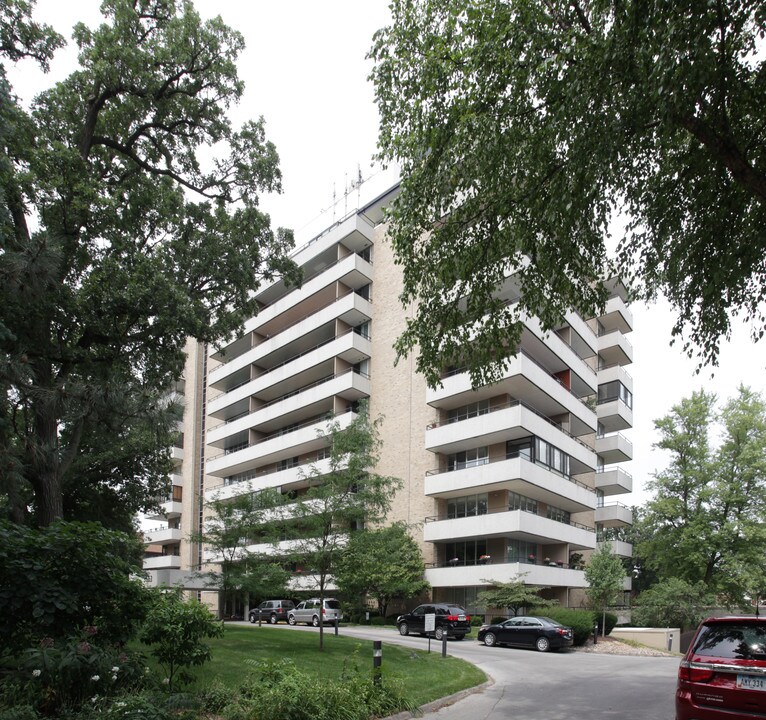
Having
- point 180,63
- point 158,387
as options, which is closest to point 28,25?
point 180,63

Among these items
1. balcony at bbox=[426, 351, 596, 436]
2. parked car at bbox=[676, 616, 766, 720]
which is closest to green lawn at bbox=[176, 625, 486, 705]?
parked car at bbox=[676, 616, 766, 720]

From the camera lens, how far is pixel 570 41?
31.6 ft

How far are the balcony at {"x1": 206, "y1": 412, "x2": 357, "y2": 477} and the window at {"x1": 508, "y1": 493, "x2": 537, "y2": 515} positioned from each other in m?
12.2

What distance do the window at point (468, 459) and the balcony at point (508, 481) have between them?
1.55 m

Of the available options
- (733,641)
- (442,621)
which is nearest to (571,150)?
(733,641)

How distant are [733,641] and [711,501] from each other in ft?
130

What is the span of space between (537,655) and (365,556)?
8.56 meters

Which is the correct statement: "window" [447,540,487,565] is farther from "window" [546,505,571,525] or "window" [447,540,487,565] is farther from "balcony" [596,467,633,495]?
"balcony" [596,467,633,495]

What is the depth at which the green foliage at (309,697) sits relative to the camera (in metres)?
8.21

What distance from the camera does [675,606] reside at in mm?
35156

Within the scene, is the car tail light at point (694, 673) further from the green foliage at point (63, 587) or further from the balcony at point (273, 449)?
the balcony at point (273, 449)

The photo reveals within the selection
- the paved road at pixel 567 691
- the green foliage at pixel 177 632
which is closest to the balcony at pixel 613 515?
the paved road at pixel 567 691

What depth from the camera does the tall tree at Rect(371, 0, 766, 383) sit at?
870cm

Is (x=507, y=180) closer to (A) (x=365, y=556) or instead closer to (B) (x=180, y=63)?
(B) (x=180, y=63)
